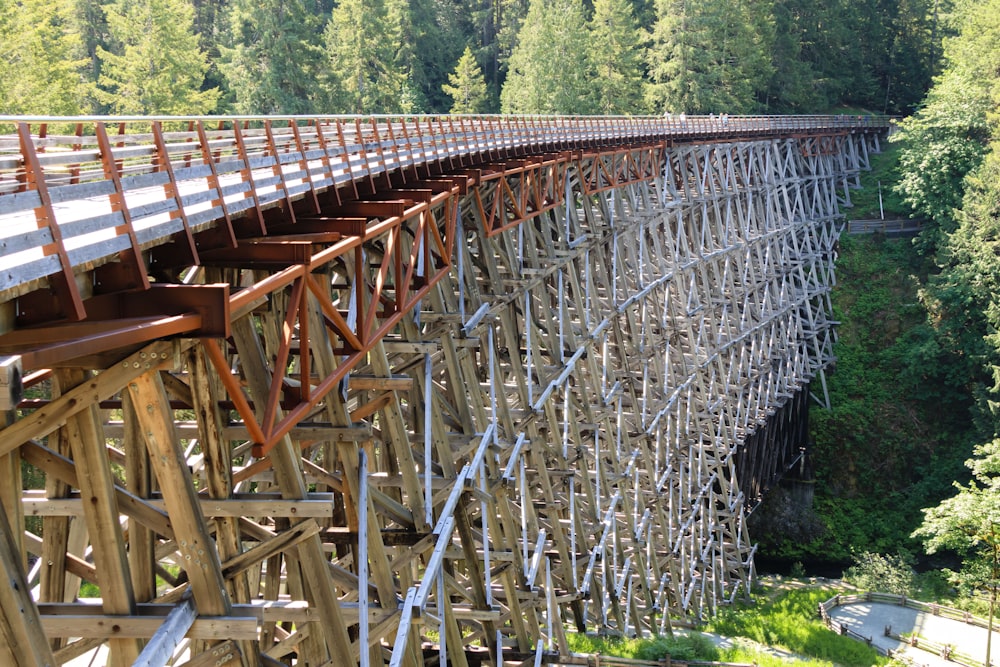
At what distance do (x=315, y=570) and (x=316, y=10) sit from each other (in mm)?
63444

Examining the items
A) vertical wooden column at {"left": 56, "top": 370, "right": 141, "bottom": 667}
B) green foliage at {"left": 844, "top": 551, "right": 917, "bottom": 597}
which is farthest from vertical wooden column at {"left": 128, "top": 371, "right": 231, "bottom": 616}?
green foliage at {"left": 844, "top": 551, "right": 917, "bottom": 597}

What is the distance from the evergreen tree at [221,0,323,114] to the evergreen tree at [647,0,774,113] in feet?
58.2

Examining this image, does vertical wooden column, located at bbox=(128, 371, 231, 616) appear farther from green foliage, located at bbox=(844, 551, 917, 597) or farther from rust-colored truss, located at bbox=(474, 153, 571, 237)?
green foliage, located at bbox=(844, 551, 917, 597)

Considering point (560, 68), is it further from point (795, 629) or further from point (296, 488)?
point (296, 488)

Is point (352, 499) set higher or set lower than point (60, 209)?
lower

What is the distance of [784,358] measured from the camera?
36.0 metres

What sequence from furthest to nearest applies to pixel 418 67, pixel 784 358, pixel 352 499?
1. pixel 418 67
2. pixel 784 358
3. pixel 352 499

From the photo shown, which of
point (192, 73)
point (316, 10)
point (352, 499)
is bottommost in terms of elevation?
point (352, 499)

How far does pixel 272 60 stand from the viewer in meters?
45.3

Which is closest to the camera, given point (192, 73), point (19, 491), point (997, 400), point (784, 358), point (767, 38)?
point (19, 491)

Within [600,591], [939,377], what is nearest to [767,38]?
[939,377]

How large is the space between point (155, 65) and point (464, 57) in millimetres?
24625

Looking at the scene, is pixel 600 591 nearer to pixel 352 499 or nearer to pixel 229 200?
pixel 352 499

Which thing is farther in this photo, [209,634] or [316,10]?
[316,10]
